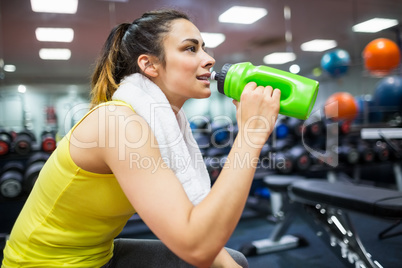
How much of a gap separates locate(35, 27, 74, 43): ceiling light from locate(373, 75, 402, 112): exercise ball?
450cm

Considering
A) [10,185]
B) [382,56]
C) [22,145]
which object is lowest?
[10,185]

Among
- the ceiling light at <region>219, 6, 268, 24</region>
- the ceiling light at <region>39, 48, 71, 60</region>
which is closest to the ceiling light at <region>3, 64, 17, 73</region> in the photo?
the ceiling light at <region>39, 48, 71, 60</region>

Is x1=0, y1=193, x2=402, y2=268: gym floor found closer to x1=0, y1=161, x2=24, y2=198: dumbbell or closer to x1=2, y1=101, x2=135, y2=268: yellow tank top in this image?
x1=0, y1=161, x2=24, y2=198: dumbbell

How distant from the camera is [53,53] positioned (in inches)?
197

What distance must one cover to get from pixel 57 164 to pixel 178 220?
0.38 m

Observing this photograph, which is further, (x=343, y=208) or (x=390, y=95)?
(x=390, y=95)

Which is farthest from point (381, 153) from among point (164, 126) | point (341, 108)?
point (164, 126)

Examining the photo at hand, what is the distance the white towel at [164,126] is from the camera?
29.5 inches

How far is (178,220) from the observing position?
62cm

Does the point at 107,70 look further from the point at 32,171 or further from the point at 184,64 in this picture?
the point at 32,171

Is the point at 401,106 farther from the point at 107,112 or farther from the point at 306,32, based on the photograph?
the point at 107,112

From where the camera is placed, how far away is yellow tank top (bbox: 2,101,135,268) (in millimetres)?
777

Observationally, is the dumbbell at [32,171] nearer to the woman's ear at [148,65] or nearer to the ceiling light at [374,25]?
the woman's ear at [148,65]

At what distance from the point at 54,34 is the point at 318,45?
5.31m
